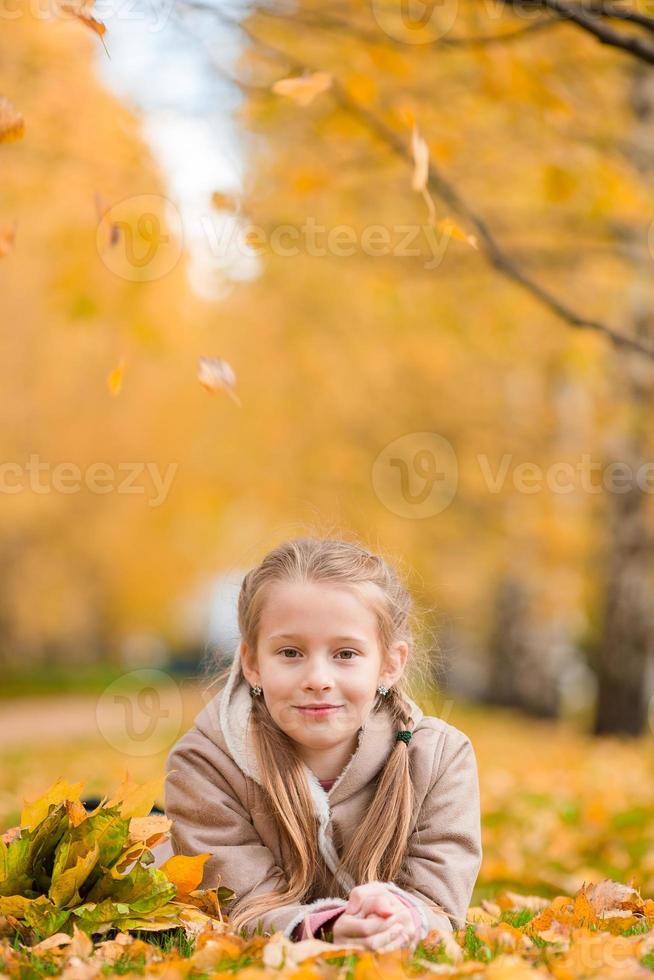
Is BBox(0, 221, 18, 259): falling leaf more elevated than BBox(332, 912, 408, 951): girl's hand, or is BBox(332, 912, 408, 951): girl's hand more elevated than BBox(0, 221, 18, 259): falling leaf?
BBox(0, 221, 18, 259): falling leaf

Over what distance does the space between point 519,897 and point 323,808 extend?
44.6 inches

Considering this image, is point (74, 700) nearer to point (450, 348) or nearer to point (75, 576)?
point (75, 576)

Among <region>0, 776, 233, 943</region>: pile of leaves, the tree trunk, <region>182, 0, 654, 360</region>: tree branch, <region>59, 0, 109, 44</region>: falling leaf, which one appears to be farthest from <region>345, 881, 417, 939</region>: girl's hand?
the tree trunk

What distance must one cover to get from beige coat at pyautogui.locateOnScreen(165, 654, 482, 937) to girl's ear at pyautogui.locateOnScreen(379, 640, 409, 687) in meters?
0.09

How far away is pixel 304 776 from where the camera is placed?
2.56 m

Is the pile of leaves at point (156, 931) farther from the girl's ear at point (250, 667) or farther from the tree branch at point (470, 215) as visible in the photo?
the tree branch at point (470, 215)

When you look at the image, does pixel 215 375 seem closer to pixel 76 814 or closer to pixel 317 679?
pixel 317 679

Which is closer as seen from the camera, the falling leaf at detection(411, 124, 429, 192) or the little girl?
the little girl

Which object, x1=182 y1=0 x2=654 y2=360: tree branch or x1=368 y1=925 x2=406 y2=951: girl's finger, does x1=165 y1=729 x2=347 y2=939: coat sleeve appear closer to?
x1=368 y1=925 x2=406 y2=951: girl's finger

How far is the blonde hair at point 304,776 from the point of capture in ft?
8.19

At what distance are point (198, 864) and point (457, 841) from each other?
60 centimetres

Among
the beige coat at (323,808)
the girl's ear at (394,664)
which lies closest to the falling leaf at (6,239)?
the beige coat at (323,808)

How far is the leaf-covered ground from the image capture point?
2084 millimetres

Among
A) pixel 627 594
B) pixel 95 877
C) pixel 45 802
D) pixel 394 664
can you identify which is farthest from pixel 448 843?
pixel 627 594
